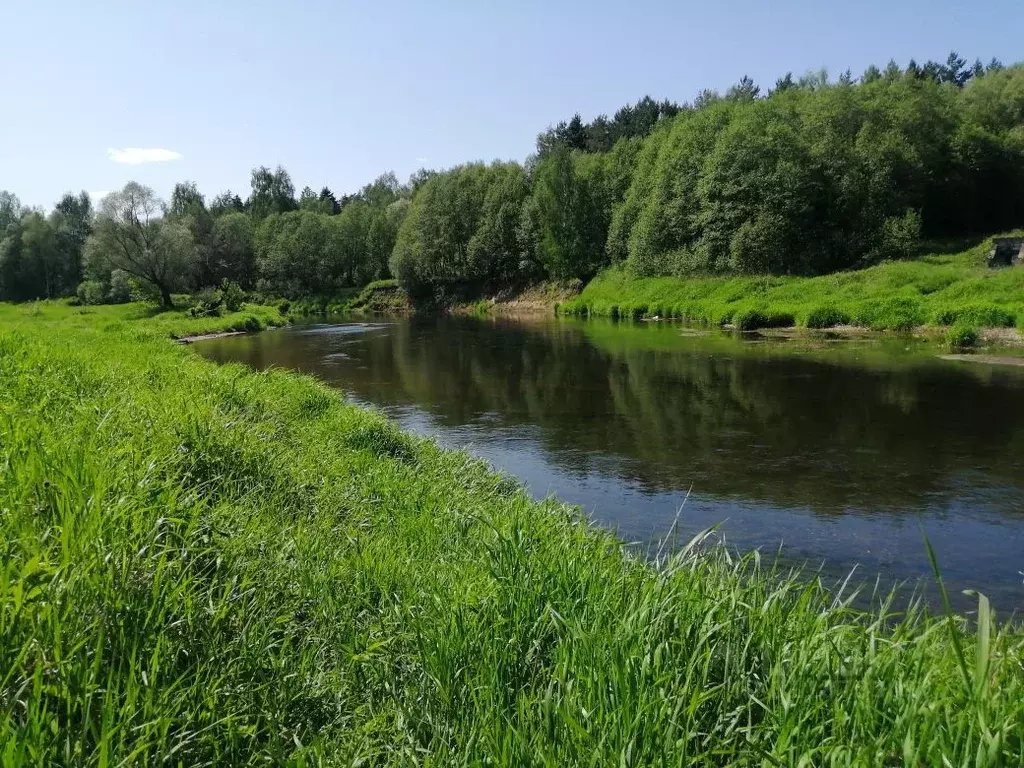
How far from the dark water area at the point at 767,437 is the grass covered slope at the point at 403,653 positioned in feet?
6.71

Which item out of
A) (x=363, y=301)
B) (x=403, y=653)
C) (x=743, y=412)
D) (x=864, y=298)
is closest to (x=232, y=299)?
(x=363, y=301)

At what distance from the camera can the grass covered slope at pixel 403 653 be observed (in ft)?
9.47

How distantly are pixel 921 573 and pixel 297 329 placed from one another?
168ft

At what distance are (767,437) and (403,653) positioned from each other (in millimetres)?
12918

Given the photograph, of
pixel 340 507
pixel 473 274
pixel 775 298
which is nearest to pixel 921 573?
pixel 340 507

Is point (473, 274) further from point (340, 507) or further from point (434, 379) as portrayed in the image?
point (340, 507)

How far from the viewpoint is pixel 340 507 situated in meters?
7.70

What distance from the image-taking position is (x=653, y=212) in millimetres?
55594

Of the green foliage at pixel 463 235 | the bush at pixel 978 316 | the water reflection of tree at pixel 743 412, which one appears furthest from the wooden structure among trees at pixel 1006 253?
the green foliage at pixel 463 235

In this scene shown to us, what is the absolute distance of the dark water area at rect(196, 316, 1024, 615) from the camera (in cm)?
947

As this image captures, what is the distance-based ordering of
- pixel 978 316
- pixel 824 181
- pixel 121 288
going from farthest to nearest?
pixel 121 288 → pixel 824 181 → pixel 978 316

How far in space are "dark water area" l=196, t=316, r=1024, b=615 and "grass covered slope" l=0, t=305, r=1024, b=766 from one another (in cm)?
204

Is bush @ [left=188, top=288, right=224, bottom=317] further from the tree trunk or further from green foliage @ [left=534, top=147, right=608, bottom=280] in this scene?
green foliage @ [left=534, top=147, right=608, bottom=280]

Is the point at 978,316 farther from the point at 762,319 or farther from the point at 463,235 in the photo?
the point at 463,235
